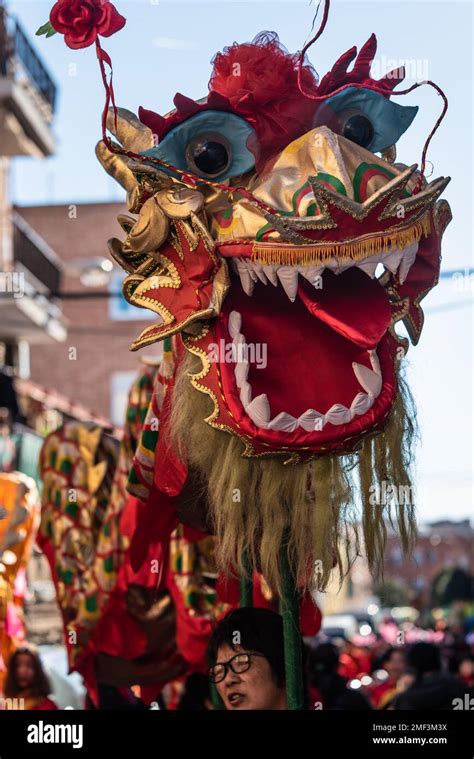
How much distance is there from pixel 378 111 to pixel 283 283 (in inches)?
22.0

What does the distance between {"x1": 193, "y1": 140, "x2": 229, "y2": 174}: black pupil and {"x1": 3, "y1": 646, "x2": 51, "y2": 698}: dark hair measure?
2.33 metres

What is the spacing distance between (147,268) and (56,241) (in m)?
24.2

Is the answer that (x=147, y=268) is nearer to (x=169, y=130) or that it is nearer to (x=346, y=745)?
(x=169, y=130)

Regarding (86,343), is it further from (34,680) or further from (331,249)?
(331,249)

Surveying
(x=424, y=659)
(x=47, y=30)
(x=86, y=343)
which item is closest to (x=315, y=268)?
(x=47, y=30)

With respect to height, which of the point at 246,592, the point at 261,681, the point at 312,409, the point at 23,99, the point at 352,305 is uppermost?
the point at 23,99

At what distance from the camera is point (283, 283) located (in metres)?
2.99

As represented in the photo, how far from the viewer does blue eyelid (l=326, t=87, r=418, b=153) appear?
3.23m

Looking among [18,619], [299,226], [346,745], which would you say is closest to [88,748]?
[346,745]

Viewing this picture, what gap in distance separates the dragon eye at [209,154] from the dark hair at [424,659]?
11.4 feet

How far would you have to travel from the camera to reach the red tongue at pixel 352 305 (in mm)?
3016

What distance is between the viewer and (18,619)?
516 centimetres

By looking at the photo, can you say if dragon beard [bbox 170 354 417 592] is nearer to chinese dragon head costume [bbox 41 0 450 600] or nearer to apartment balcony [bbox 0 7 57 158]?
chinese dragon head costume [bbox 41 0 450 600]

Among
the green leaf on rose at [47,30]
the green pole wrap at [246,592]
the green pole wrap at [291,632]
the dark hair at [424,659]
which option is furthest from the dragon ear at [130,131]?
the dark hair at [424,659]
